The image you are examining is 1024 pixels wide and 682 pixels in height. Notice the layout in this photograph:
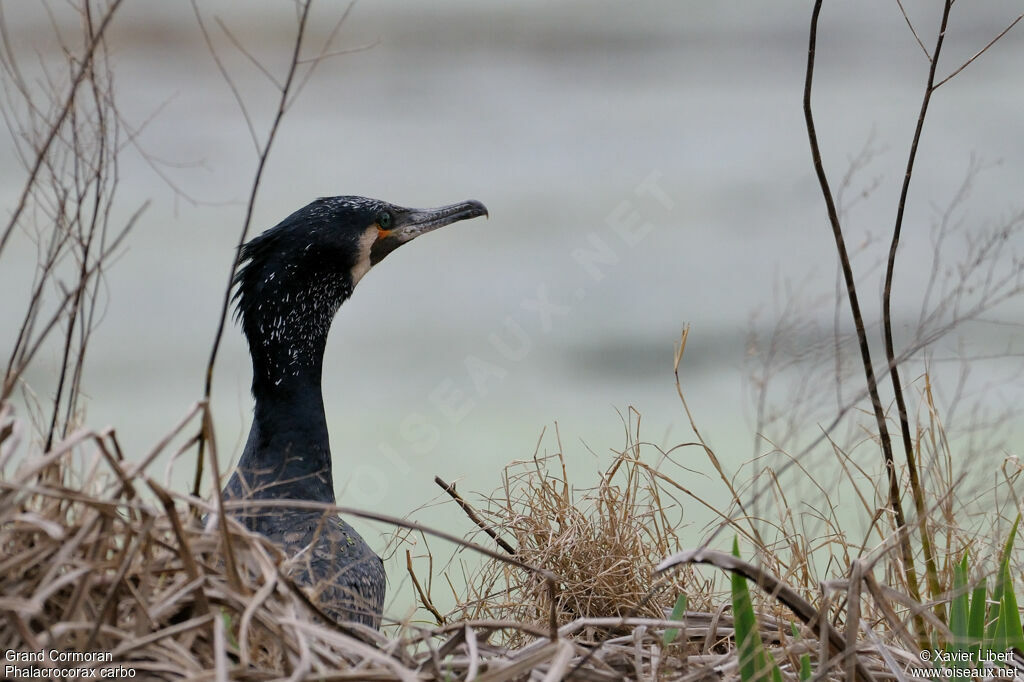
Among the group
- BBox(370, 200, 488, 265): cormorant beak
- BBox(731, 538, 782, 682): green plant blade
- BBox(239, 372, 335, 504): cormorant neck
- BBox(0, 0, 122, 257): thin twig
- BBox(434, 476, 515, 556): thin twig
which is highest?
BBox(370, 200, 488, 265): cormorant beak

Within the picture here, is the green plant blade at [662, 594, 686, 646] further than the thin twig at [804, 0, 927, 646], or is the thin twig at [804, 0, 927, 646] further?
the thin twig at [804, 0, 927, 646]

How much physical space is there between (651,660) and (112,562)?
556 mm

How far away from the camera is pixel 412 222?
250cm

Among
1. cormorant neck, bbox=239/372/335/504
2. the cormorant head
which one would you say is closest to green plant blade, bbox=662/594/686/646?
cormorant neck, bbox=239/372/335/504

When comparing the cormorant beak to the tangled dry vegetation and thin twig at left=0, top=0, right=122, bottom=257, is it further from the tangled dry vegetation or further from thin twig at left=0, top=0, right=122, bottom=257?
the tangled dry vegetation

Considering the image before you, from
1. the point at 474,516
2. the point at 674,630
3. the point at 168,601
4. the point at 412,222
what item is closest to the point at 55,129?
the point at 168,601

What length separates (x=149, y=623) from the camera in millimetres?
923

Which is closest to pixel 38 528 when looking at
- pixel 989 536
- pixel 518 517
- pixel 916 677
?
pixel 916 677

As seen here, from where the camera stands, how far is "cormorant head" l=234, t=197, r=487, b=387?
218cm

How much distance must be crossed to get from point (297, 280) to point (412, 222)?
0.38 metres

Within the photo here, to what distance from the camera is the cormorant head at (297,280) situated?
218cm

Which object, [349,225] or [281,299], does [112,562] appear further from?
[349,225]

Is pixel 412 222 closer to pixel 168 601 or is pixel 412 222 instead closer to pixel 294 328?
pixel 294 328

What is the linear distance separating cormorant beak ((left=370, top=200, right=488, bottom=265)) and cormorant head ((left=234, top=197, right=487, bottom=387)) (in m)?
0.11
